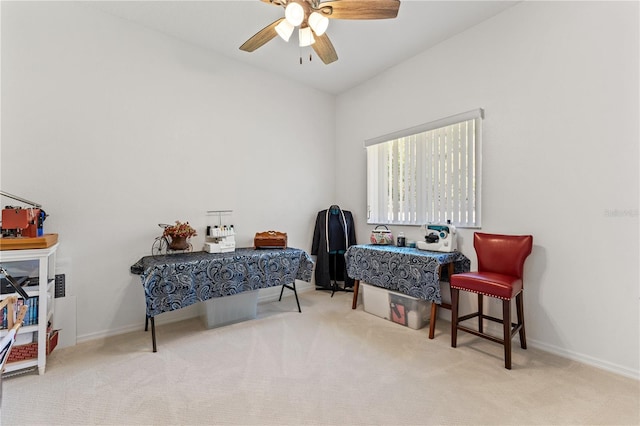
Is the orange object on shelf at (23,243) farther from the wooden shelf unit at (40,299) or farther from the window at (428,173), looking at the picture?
the window at (428,173)

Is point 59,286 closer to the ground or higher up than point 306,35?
closer to the ground

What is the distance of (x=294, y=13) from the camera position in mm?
1882

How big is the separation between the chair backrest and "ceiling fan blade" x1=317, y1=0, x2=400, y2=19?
197 cm

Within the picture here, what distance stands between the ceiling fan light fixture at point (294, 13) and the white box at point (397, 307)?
256 centimetres

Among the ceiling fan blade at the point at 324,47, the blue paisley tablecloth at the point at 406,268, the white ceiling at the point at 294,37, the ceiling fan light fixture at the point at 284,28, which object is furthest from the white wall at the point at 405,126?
the ceiling fan light fixture at the point at 284,28

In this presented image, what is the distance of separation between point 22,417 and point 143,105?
8.40 feet

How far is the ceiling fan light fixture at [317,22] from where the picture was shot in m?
1.91

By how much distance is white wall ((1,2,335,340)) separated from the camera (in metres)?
2.38

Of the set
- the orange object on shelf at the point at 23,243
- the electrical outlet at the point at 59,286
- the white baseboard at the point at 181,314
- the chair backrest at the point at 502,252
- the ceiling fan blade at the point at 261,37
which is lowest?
the white baseboard at the point at 181,314

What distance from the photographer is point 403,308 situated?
291cm

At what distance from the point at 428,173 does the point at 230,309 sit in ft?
8.59

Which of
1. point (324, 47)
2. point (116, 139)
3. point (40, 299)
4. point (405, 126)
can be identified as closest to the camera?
point (40, 299)

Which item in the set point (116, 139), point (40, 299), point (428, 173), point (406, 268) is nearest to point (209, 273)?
point (40, 299)

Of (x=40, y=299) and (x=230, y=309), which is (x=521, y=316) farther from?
(x=40, y=299)
